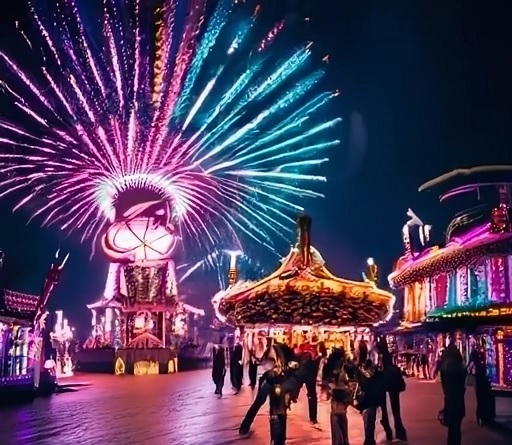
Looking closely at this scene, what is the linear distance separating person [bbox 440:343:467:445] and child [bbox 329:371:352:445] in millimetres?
1561

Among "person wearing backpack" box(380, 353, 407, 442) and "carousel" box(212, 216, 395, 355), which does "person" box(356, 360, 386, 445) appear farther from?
"carousel" box(212, 216, 395, 355)

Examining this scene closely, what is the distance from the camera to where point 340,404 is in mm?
10531

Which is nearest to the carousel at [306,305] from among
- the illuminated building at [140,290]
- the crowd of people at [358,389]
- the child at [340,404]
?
the illuminated building at [140,290]

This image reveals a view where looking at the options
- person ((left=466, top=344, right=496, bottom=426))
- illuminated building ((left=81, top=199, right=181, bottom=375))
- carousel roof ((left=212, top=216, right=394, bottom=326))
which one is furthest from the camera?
illuminated building ((left=81, top=199, right=181, bottom=375))

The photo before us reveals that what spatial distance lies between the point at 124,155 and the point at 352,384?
98.9ft

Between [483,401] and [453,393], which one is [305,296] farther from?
[453,393]

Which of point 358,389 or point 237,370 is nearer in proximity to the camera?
point 358,389

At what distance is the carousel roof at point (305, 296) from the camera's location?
29.8 meters

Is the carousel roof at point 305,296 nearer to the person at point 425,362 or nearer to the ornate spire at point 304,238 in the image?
the ornate spire at point 304,238

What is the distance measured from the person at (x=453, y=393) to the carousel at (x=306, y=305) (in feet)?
59.1

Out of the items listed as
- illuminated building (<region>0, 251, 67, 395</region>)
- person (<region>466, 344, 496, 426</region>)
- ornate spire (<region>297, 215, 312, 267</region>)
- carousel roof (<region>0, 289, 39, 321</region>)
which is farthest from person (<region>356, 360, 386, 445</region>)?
ornate spire (<region>297, 215, 312, 267</region>)

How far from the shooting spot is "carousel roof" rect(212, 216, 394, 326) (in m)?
29.8

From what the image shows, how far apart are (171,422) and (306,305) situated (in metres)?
15.6

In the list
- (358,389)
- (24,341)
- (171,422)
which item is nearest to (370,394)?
(358,389)
